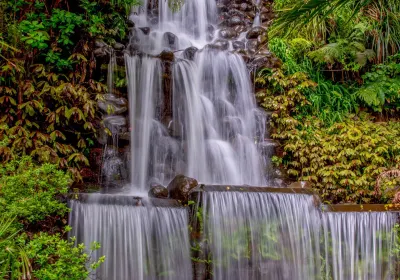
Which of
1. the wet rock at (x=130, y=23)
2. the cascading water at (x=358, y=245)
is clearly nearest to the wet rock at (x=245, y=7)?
the wet rock at (x=130, y=23)

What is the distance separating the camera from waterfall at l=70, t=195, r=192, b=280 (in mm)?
5730

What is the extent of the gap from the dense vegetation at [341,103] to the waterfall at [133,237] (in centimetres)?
385

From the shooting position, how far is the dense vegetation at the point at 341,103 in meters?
9.04

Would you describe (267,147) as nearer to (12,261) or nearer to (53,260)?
(53,260)

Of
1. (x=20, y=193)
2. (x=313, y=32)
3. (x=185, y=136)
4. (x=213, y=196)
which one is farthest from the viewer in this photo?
(x=313, y=32)

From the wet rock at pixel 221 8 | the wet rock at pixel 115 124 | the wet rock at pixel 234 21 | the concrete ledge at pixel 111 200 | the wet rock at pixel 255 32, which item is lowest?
the concrete ledge at pixel 111 200

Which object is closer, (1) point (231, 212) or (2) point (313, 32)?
(1) point (231, 212)

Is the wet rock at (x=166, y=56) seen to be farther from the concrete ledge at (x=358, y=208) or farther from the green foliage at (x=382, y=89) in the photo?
the green foliage at (x=382, y=89)

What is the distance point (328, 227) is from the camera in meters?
7.18

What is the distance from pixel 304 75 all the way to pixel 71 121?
17.8 ft

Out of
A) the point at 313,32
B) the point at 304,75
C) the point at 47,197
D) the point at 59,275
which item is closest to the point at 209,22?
the point at 313,32

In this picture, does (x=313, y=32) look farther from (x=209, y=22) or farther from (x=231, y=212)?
(x=231, y=212)

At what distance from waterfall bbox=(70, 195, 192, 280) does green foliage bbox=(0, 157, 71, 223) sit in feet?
1.27

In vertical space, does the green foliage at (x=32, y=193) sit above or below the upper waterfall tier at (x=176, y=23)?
below
